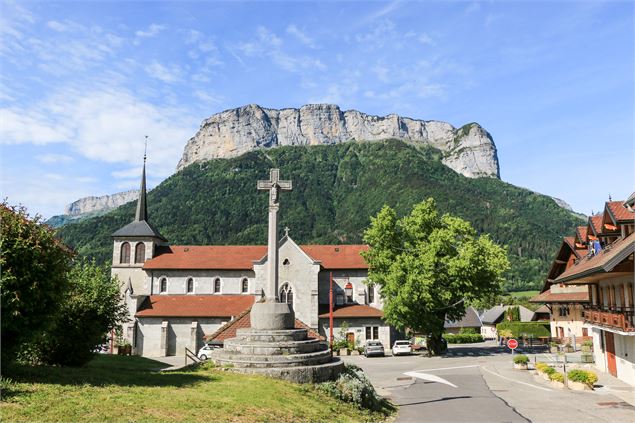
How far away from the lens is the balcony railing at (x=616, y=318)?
755 inches

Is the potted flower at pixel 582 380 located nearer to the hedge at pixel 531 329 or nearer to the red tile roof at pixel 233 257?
the red tile roof at pixel 233 257

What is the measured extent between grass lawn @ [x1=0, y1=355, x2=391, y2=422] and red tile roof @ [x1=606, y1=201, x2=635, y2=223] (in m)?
15.6

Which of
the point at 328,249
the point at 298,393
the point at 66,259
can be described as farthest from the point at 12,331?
the point at 328,249

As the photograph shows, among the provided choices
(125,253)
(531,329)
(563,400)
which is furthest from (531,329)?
(125,253)

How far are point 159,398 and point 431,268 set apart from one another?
85.5ft

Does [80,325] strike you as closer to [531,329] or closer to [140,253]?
[140,253]

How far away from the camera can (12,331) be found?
→ 1136cm

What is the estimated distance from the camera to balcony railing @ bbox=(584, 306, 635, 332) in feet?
63.0

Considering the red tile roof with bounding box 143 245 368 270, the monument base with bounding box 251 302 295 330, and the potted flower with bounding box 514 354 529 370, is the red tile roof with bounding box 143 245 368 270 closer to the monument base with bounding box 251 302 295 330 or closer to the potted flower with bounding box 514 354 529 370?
the potted flower with bounding box 514 354 529 370

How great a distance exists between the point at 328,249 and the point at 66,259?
35.7 m

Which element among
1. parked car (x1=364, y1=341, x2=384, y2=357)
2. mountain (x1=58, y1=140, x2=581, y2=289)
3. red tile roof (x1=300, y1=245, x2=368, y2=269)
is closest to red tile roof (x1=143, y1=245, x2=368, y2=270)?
red tile roof (x1=300, y1=245, x2=368, y2=269)

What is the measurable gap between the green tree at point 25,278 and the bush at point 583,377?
2058cm

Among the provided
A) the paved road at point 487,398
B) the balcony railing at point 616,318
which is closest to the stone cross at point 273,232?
the paved road at point 487,398

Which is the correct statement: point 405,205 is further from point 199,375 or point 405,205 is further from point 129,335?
point 199,375
